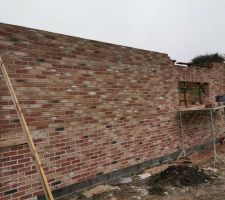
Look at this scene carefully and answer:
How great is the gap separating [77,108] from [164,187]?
2.53m

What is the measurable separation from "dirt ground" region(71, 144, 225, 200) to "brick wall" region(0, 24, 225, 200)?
43 cm

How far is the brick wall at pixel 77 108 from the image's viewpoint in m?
4.96

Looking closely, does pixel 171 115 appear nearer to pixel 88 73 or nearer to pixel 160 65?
pixel 160 65

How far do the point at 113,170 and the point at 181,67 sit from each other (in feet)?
15.2

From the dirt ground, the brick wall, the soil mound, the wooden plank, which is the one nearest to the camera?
the wooden plank

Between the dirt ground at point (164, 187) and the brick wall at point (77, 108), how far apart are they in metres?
0.43

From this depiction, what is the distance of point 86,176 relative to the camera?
6.02 meters

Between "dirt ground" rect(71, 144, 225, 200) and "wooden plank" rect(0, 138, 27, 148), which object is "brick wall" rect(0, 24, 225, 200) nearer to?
"wooden plank" rect(0, 138, 27, 148)

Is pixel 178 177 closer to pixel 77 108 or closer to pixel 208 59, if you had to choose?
pixel 77 108

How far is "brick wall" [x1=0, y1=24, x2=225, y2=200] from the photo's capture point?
4957mm

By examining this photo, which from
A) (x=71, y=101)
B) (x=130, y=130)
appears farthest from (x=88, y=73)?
(x=130, y=130)

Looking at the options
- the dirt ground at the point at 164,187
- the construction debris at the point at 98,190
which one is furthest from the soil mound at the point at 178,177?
the construction debris at the point at 98,190

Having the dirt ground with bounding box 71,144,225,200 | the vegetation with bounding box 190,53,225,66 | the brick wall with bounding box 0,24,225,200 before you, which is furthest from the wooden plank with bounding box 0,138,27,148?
the vegetation with bounding box 190,53,225,66

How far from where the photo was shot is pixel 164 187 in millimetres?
6078
